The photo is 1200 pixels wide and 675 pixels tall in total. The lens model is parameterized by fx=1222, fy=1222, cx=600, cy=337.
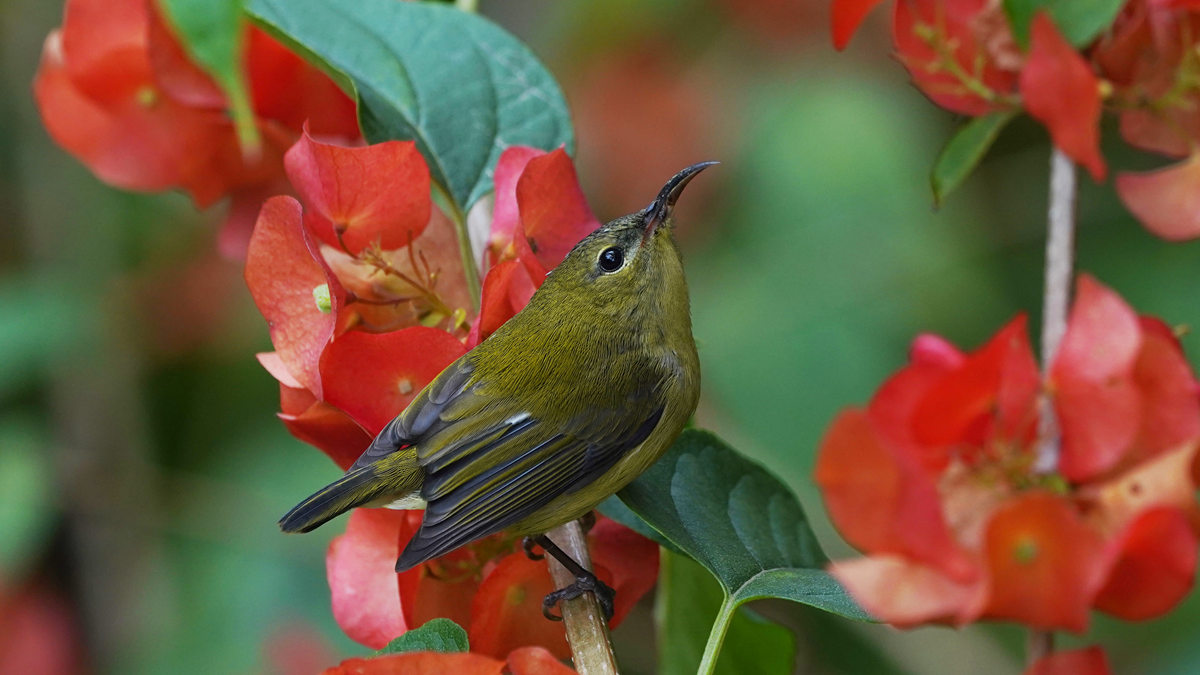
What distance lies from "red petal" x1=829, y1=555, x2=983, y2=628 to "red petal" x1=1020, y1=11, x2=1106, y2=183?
38cm

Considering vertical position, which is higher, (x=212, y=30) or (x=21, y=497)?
(x=212, y=30)

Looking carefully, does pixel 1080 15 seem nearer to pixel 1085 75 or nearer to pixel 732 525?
pixel 1085 75

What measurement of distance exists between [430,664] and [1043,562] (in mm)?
437

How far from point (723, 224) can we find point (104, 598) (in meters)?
1.71

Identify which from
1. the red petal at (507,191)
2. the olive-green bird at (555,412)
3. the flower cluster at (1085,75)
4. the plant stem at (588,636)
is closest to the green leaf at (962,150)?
the flower cluster at (1085,75)

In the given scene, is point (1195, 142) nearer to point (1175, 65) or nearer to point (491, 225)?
point (1175, 65)

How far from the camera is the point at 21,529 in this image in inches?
96.4

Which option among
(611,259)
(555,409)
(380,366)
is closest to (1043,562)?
(380,366)

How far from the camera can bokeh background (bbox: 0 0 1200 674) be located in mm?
2600

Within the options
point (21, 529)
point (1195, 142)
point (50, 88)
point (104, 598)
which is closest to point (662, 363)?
point (1195, 142)

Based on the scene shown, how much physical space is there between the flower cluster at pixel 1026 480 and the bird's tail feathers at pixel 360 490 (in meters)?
0.62

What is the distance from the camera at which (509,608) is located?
1.11m

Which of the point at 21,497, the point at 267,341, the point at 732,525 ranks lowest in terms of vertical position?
the point at 21,497

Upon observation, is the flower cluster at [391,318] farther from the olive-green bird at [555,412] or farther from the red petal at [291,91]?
the red petal at [291,91]
